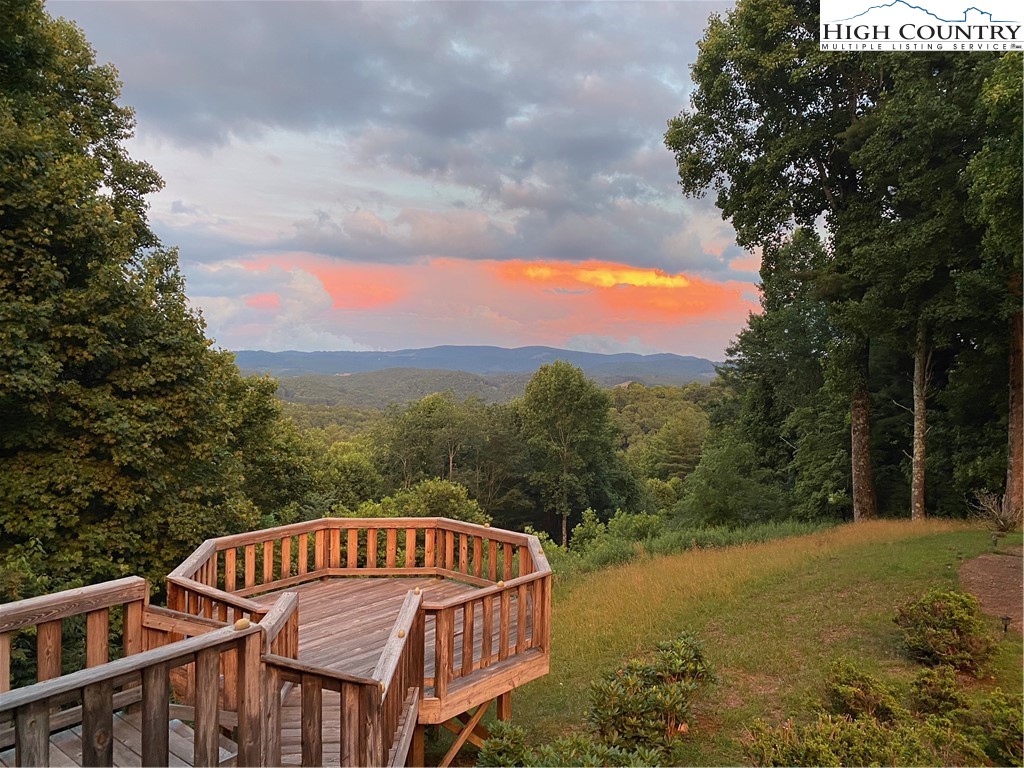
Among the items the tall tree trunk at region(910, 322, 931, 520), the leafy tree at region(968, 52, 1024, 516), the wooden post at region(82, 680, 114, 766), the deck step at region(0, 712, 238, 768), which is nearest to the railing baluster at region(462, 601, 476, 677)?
the deck step at region(0, 712, 238, 768)

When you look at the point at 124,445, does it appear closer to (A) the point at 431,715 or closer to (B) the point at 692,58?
(A) the point at 431,715

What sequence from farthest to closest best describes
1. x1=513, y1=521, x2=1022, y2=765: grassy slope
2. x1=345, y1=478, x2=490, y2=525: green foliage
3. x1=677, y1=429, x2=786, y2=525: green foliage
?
x1=677, y1=429, x2=786, y2=525: green foliage, x1=345, y1=478, x2=490, y2=525: green foliage, x1=513, y1=521, x2=1022, y2=765: grassy slope

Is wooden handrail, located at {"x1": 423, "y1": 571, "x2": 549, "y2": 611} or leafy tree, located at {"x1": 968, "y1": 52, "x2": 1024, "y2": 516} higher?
leafy tree, located at {"x1": 968, "y1": 52, "x2": 1024, "y2": 516}

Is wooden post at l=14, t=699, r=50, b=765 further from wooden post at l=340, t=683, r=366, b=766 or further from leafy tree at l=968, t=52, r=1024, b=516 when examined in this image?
leafy tree at l=968, t=52, r=1024, b=516

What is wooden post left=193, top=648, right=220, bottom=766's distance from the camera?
2355mm

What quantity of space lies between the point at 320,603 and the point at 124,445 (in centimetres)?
425

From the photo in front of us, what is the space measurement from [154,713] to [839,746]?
376 cm

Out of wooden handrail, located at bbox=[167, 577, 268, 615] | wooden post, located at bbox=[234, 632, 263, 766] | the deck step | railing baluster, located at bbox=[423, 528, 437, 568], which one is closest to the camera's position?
wooden post, located at bbox=[234, 632, 263, 766]

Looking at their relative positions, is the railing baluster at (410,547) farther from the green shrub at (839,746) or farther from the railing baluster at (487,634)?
the green shrub at (839,746)

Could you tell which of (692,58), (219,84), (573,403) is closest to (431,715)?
(219,84)

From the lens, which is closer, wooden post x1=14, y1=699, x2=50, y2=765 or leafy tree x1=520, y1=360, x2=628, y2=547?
wooden post x1=14, y1=699, x2=50, y2=765

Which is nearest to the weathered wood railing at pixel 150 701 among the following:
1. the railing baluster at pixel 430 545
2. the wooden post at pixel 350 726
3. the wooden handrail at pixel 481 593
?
the wooden post at pixel 350 726

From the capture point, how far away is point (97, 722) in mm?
2123

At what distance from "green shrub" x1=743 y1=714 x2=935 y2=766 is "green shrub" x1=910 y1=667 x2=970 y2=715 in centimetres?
97
